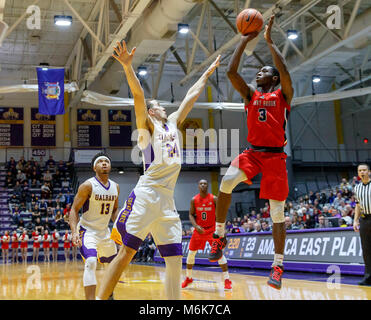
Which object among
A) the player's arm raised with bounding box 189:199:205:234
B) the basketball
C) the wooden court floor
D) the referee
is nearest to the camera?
the basketball

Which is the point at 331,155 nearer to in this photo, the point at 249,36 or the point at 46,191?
the point at 46,191

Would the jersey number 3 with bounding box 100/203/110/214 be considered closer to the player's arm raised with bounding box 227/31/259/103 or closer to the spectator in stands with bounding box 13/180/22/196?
the player's arm raised with bounding box 227/31/259/103

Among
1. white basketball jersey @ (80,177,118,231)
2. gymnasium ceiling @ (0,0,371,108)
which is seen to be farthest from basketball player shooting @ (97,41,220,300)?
gymnasium ceiling @ (0,0,371,108)

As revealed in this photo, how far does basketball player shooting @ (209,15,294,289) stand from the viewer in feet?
14.4

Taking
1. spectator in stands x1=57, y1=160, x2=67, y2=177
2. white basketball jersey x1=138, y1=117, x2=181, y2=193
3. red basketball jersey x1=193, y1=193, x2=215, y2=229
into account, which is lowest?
red basketball jersey x1=193, y1=193, x2=215, y2=229

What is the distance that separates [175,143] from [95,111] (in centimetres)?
2339

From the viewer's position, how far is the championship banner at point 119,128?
2727cm

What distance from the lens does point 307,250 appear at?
10289 mm

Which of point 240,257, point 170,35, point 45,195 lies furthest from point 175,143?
point 45,195

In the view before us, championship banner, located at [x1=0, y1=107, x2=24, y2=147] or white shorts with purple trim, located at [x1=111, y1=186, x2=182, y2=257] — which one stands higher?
championship banner, located at [x1=0, y1=107, x2=24, y2=147]

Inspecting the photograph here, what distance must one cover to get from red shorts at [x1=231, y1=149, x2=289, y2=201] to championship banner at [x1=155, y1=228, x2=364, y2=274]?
5230 millimetres

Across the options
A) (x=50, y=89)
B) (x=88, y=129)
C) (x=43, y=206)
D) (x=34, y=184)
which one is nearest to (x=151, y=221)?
(x=50, y=89)

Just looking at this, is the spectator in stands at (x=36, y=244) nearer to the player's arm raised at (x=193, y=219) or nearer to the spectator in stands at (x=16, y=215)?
the spectator in stands at (x=16, y=215)

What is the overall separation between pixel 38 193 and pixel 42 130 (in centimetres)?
389
